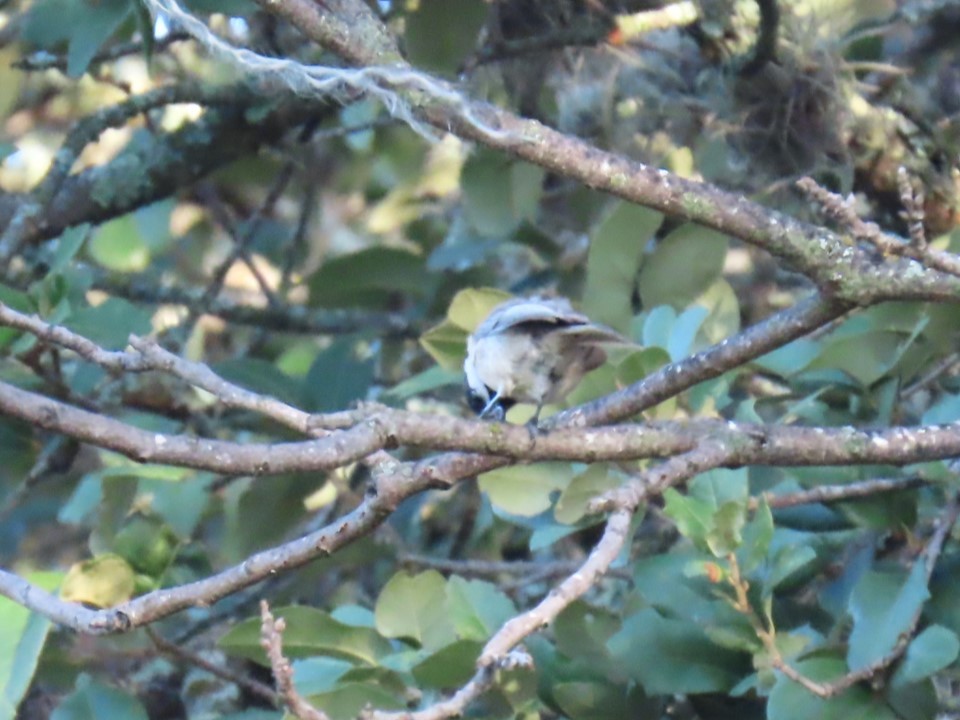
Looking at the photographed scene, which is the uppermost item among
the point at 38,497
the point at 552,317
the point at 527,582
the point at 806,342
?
the point at 552,317

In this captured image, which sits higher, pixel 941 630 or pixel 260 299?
pixel 941 630

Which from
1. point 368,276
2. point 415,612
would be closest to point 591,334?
point 415,612

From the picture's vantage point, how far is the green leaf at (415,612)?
5.55 feet

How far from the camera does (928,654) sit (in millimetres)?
1305

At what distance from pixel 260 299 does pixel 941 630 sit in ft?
7.27

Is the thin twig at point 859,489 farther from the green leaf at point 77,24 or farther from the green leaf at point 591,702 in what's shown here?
the green leaf at point 77,24

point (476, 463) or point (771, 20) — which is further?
point (771, 20)

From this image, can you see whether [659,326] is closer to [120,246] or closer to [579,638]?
[579,638]

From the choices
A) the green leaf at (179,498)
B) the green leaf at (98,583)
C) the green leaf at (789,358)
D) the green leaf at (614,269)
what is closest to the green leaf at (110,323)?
the green leaf at (179,498)

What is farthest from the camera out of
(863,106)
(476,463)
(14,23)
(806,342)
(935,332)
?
(14,23)

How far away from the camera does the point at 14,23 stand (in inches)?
94.2

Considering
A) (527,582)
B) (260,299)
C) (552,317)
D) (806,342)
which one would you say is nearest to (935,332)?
(806,342)

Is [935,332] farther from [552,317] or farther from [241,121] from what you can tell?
[241,121]

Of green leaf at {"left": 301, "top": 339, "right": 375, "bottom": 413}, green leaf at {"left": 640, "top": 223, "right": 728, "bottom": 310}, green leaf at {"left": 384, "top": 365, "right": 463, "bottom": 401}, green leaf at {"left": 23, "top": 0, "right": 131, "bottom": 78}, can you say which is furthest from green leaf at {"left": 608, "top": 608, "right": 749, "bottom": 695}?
green leaf at {"left": 23, "top": 0, "right": 131, "bottom": 78}
